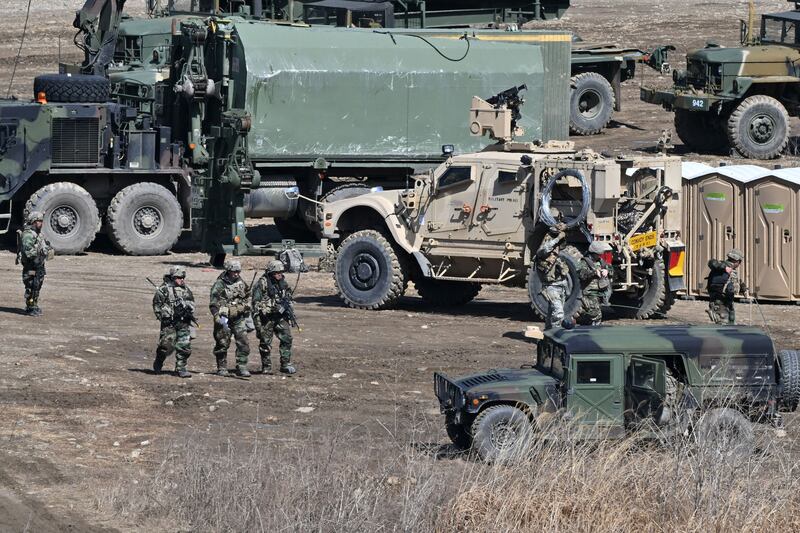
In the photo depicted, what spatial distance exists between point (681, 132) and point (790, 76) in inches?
107

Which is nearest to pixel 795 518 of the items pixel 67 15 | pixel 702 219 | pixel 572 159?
pixel 572 159

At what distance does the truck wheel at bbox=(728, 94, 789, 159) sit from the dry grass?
61.4 feet

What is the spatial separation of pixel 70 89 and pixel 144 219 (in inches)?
95.0

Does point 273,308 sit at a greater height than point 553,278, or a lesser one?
lesser

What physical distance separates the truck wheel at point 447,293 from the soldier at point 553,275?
118 inches

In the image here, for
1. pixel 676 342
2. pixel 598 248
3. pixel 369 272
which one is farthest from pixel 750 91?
pixel 676 342

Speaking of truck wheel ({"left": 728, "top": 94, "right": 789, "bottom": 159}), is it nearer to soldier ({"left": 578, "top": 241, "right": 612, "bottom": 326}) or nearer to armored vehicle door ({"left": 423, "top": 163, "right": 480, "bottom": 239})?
armored vehicle door ({"left": 423, "top": 163, "right": 480, "bottom": 239})

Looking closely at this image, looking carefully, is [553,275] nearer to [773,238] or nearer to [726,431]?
[773,238]

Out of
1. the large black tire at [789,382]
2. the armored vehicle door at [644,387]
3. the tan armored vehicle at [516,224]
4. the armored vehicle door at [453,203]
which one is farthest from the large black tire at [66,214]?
the large black tire at [789,382]

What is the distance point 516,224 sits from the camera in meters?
18.0

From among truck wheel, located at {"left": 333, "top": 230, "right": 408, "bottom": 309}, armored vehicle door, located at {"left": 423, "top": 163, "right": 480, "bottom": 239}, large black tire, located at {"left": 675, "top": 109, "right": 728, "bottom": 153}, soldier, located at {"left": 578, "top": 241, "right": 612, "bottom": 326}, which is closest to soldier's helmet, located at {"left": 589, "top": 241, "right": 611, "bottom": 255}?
soldier, located at {"left": 578, "top": 241, "right": 612, "bottom": 326}

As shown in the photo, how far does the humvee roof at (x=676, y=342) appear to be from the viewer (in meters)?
11.8

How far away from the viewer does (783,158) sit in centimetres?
2962

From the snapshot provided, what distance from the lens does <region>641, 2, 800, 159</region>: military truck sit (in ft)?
95.2
